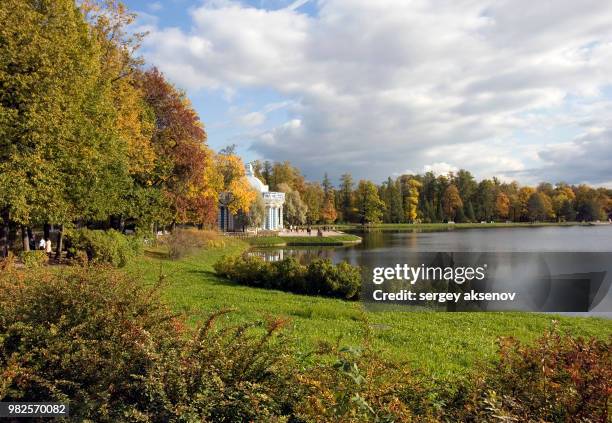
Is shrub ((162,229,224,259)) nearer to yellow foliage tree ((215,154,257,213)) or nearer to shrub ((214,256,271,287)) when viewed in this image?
shrub ((214,256,271,287))

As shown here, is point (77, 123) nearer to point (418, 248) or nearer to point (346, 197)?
point (418, 248)

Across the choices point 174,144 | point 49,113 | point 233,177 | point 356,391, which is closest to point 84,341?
point 356,391

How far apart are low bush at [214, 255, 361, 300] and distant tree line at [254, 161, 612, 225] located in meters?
53.1

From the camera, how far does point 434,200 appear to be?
97875mm

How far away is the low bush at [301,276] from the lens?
14102mm

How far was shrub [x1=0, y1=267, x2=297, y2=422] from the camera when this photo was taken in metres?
3.11

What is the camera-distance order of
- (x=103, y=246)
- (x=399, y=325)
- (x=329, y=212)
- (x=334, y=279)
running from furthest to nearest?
1. (x=329, y=212)
2. (x=103, y=246)
3. (x=334, y=279)
4. (x=399, y=325)

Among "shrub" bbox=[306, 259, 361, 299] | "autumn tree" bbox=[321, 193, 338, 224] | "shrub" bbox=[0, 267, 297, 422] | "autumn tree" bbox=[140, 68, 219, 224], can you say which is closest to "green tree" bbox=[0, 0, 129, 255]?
"autumn tree" bbox=[140, 68, 219, 224]

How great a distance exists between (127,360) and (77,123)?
15.0 metres

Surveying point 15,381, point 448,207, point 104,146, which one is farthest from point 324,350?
point 448,207

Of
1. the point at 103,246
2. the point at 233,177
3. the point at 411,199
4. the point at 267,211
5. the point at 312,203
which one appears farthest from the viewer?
the point at 411,199

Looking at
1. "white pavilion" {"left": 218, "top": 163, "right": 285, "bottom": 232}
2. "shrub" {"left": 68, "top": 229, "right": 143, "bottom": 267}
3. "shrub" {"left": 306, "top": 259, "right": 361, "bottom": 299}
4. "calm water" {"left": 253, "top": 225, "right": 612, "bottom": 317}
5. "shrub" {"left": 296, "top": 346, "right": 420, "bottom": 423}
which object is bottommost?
"calm water" {"left": 253, "top": 225, "right": 612, "bottom": 317}

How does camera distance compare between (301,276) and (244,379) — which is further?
(301,276)

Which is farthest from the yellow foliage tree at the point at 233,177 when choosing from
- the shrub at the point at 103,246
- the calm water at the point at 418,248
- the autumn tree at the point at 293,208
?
the autumn tree at the point at 293,208
